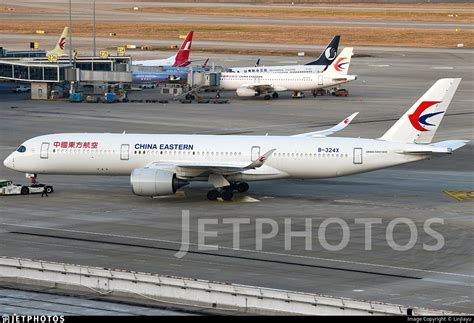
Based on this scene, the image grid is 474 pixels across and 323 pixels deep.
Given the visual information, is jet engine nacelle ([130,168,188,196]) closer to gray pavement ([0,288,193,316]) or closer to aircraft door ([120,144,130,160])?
aircraft door ([120,144,130,160])

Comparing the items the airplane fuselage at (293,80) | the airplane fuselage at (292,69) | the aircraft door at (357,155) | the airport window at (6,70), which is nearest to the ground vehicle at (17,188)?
the aircraft door at (357,155)

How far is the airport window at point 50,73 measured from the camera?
128625 millimetres

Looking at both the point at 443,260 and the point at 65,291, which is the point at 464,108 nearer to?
the point at 443,260

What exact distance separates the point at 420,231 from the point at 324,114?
5768cm

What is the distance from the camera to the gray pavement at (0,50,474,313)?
158 ft

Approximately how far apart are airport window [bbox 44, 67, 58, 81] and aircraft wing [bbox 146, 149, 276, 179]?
2495 inches

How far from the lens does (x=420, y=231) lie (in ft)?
193

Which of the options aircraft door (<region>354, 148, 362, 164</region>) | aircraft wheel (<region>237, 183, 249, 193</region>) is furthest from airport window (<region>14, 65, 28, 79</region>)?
aircraft door (<region>354, 148, 362, 164</region>)

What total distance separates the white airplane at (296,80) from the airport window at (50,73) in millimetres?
21569

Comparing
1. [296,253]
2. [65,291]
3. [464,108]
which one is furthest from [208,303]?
[464,108]

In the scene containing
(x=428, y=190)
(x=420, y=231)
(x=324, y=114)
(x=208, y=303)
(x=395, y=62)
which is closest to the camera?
(x=208, y=303)

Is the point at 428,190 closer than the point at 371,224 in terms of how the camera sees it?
No
